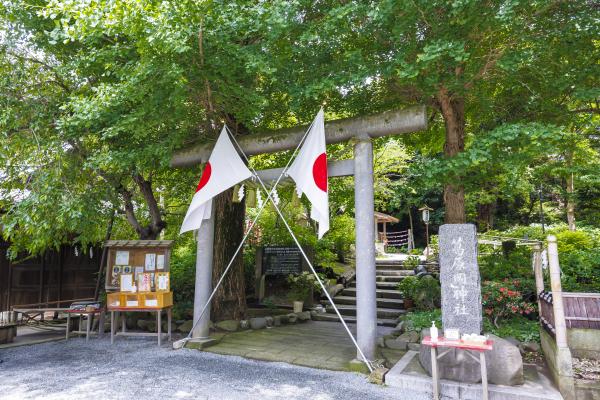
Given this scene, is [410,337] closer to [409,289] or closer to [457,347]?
[457,347]

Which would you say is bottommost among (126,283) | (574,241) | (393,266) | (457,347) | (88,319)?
(88,319)

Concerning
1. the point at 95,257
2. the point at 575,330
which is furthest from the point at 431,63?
the point at 95,257

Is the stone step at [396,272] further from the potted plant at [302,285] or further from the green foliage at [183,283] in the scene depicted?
the green foliage at [183,283]

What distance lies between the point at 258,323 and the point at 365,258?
12.5ft

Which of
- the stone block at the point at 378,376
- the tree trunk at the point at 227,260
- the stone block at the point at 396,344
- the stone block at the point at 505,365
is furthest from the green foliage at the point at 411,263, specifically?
the stone block at the point at 505,365

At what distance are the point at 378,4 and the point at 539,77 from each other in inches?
143

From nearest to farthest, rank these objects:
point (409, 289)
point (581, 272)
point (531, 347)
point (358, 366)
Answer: point (358, 366)
point (531, 347)
point (581, 272)
point (409, 289)

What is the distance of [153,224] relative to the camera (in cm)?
906

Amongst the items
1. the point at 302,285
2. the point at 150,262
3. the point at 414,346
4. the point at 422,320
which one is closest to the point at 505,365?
the point at 414,346

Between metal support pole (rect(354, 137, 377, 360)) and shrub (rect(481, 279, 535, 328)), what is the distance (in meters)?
2.57

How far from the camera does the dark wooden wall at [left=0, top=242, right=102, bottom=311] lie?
9672 millimetres

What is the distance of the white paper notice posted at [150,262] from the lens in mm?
7527

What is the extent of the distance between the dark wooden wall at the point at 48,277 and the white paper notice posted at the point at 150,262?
381 centimetres

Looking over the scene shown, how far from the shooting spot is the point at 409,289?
9.25 m
